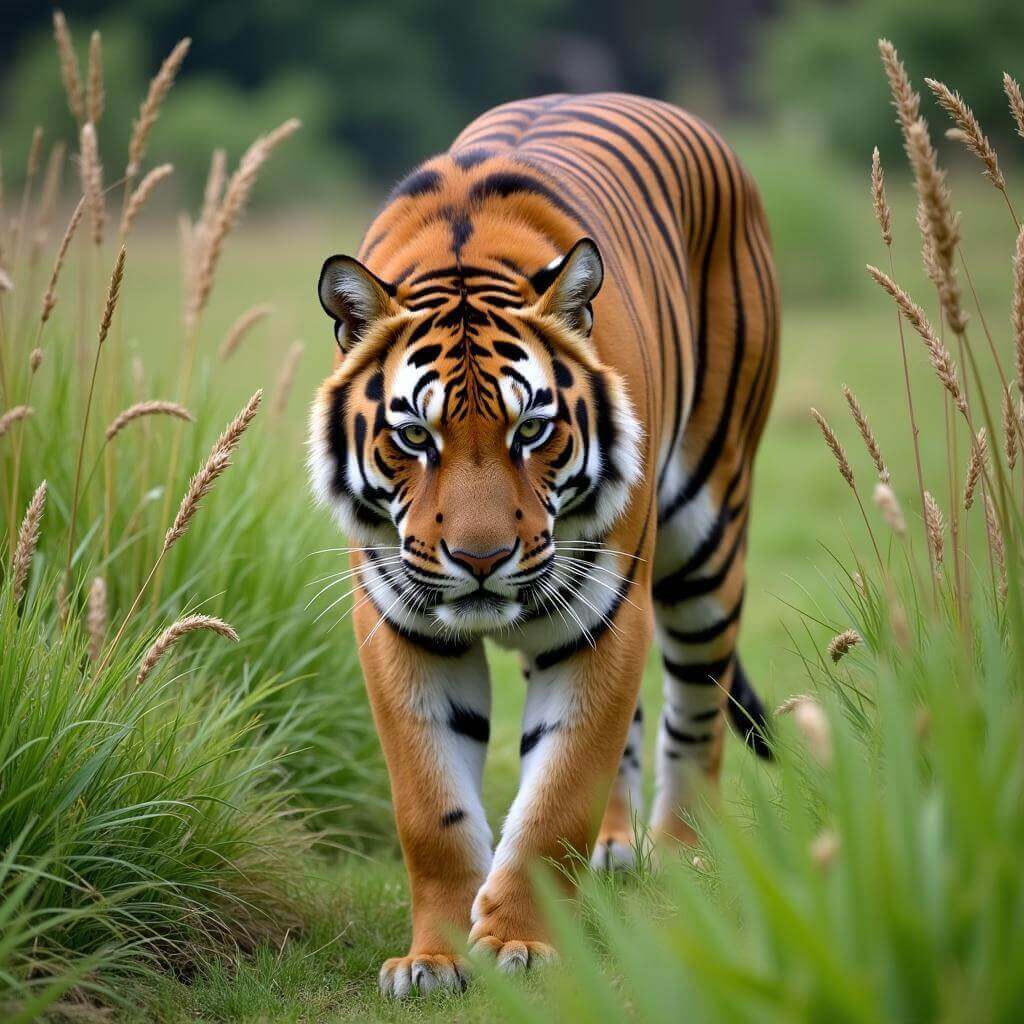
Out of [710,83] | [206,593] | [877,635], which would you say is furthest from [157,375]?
[710,83]

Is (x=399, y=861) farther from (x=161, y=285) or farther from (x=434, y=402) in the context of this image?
(x=161, y=285)

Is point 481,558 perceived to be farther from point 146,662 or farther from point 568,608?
point 146,662

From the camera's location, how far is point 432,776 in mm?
3113

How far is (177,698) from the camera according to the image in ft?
11.7

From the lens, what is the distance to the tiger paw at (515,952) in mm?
2836

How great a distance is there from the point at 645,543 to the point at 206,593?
4.81 feet

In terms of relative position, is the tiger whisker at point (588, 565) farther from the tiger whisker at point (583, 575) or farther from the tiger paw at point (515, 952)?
the tiger paw at point (515, 952)

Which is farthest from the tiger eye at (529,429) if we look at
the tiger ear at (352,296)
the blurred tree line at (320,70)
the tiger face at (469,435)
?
the blurred tree line at (320,70)

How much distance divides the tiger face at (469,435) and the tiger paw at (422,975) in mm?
710

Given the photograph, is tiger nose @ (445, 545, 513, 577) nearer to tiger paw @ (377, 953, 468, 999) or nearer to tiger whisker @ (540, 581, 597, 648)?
tiger whisker @ (540, 581, 597, 648)

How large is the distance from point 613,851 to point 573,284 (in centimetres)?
187

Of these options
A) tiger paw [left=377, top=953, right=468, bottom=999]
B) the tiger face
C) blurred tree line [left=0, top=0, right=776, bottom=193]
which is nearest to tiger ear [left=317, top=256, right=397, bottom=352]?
the tiger face

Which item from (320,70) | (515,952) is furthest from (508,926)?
(320,70)

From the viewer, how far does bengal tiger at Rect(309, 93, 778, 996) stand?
289cm
